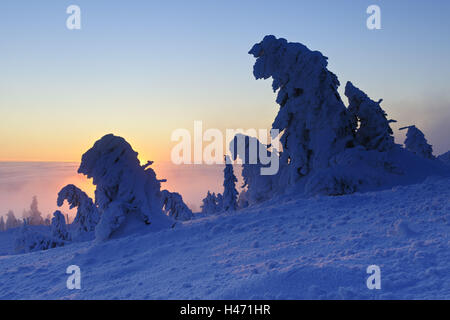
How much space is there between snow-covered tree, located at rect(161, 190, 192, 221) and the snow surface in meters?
11.1

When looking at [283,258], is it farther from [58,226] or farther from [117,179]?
[58,226]

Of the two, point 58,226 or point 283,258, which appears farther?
point 58,226

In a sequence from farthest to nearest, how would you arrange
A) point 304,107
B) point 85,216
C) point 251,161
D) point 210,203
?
point 210,203, point 85,216, point 251,161, point 304,107

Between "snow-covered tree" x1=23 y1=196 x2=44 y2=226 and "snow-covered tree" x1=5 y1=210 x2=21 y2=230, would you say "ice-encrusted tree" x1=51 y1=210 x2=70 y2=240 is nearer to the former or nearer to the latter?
"snow-covered tree" x1=23 y1=196 x2=44 y2=226

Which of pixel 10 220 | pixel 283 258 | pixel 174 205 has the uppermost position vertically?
pixel 283 258

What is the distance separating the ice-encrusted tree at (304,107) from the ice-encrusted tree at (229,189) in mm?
16915

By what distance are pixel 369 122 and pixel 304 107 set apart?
418 cm

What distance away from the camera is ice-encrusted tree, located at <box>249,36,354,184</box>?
1869 cm

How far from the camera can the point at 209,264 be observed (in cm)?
711

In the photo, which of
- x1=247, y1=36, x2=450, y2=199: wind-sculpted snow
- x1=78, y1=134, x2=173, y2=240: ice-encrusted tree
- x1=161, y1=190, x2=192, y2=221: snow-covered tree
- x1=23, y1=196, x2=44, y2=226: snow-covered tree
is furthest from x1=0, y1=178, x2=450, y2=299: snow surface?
x1=23, y1=196, x2=44, y2=226: snow-covered tree

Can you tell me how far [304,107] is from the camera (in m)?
19.4

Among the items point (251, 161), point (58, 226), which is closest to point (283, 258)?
point (251, 161)

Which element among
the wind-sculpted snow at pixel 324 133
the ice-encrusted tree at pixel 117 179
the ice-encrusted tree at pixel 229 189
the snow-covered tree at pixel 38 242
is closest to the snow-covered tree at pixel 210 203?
the ice-encrusted tree at pixel 229 189
